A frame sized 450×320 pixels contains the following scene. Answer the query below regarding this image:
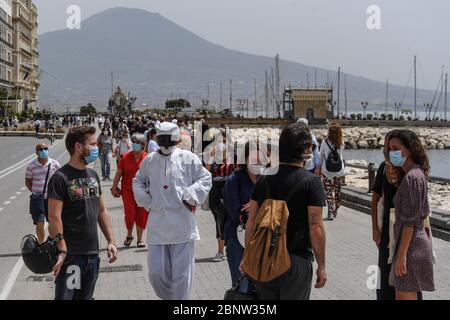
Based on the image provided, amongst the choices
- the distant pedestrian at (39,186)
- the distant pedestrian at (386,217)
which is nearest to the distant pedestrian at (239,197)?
the distant pedestrian at (386,217)

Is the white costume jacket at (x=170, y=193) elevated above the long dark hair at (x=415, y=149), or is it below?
below

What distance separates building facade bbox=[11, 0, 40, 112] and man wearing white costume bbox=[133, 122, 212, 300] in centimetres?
10297

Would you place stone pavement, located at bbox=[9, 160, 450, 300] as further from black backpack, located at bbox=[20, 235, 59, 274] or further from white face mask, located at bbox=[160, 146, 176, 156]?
black backpack, located at bbox=[20, 235, 59, 274]

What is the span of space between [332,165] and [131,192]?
13.7 ft

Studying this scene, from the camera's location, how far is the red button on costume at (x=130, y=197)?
36.7ft

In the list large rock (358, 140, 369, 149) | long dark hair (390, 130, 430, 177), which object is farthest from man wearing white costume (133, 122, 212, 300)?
large rock (358, 140, 369, 149)

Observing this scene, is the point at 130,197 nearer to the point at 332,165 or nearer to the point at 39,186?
the point at 39,186

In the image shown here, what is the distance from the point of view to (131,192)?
11.4 m

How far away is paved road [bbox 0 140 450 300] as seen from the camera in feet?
26.5

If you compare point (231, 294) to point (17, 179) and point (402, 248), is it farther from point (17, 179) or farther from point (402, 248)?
point (17, 179)

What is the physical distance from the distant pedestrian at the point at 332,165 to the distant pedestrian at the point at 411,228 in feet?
25.6

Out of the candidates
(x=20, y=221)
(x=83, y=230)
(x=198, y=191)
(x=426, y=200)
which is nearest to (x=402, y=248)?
(x=426, y=200)

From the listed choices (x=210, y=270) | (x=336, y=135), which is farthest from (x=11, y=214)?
(x=210, y=270)

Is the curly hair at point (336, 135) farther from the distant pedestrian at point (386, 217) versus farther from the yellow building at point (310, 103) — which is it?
the yellow building at point (310, 103)
